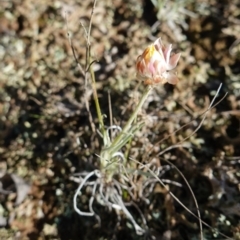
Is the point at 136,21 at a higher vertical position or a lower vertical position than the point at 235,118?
higher

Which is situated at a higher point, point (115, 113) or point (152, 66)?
point (152, 66)

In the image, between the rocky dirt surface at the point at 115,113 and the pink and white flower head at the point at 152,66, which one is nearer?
the pink and white flower head at the point at 152,66

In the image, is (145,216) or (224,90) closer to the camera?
(145,216)

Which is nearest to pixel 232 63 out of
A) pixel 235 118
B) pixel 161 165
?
pixel 235 118

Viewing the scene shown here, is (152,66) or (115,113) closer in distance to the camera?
(152,66)

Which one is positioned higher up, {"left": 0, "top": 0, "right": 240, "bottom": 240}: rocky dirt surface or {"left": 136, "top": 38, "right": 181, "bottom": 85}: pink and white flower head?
{"left": 136, "top": 38, "right": 181, "bottom": 85}: pink and white flower head

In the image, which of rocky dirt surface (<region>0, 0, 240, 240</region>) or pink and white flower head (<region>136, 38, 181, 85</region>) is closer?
pink and white flower head (<region>136, 38, 181, 85</region>)

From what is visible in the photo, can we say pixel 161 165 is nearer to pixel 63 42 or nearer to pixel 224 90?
pixel 224 90

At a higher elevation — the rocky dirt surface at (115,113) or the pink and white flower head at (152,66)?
the pink and white flower head at (152,66)
